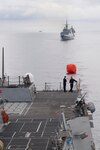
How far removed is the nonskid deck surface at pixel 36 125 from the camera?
2216cm

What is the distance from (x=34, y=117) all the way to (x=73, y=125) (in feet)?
17.9

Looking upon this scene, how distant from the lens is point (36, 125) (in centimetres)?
2638

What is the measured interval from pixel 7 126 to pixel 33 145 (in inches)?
192

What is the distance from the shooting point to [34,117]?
2902 cm

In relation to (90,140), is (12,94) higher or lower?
higher

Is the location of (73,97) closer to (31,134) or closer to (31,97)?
(31,97)

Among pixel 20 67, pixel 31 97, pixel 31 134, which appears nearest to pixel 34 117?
pixel 31 134

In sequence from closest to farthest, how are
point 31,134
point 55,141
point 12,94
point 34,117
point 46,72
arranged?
point 55,141 → point 31,134 → point 34,117 → point 12,94 → point 46,72

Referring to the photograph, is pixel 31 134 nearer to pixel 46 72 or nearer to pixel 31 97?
pixel 31 97

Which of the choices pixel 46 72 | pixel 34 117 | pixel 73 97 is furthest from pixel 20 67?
pixel 34 117

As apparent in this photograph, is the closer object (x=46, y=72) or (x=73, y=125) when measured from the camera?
(x=73, y=125)

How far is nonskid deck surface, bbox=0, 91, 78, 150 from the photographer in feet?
72.7

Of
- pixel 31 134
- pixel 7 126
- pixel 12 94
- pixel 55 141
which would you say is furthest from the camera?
pixel 12 94

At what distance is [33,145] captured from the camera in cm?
2177
